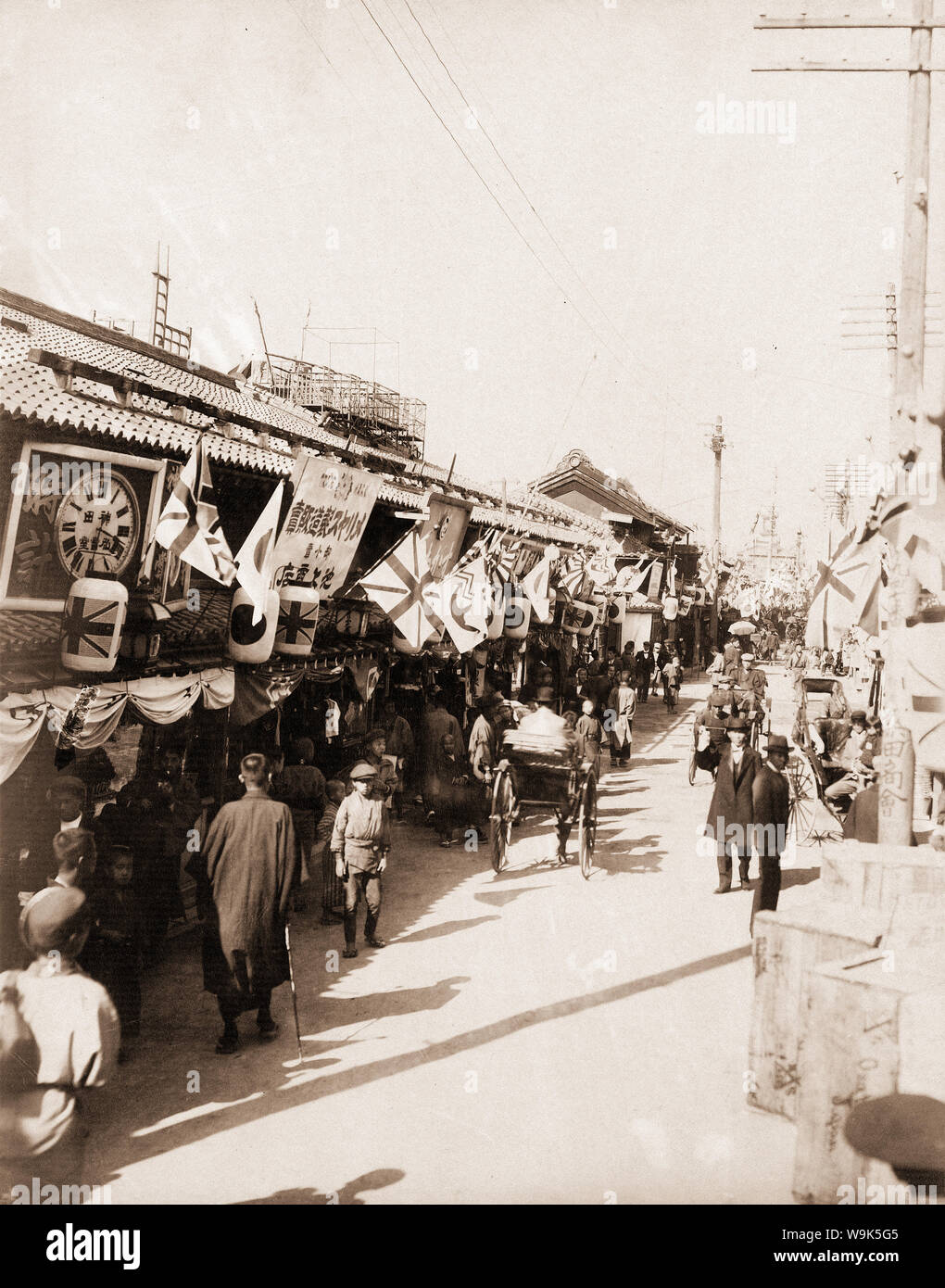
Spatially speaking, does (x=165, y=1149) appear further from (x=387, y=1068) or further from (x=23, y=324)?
(x=23, y=324)

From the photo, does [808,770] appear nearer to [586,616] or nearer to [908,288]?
[586,616]

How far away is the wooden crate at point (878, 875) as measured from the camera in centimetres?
701

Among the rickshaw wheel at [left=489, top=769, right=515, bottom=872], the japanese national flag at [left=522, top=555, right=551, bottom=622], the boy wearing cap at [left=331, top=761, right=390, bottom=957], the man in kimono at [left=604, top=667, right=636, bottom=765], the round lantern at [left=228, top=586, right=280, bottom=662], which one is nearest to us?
the boy wearing cap at [left=331, top=761, right=390, bottom=957]

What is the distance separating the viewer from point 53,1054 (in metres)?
4.51

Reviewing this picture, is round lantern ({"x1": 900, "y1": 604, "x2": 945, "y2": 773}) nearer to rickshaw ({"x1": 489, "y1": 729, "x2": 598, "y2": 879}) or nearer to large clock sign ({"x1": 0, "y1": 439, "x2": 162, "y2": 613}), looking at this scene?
large clock sign ({"x1": 0, "y1": 439, "x2": 162, "y2": 613})

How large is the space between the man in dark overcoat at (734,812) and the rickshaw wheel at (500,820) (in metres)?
2.48

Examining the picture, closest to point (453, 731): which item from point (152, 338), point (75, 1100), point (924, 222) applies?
point (924, 222)

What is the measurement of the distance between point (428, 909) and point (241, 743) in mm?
3140

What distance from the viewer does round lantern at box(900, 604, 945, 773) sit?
475 cm

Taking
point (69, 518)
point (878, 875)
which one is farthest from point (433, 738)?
point (878, 875)

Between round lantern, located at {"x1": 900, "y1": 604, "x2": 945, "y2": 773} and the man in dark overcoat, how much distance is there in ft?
20.2

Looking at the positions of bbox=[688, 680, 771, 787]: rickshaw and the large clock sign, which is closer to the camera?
the large clock sign

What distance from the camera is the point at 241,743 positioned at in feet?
39.0

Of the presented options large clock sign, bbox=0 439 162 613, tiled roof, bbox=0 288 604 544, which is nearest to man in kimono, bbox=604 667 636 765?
tiled roof, bbox=0 288 604 544
